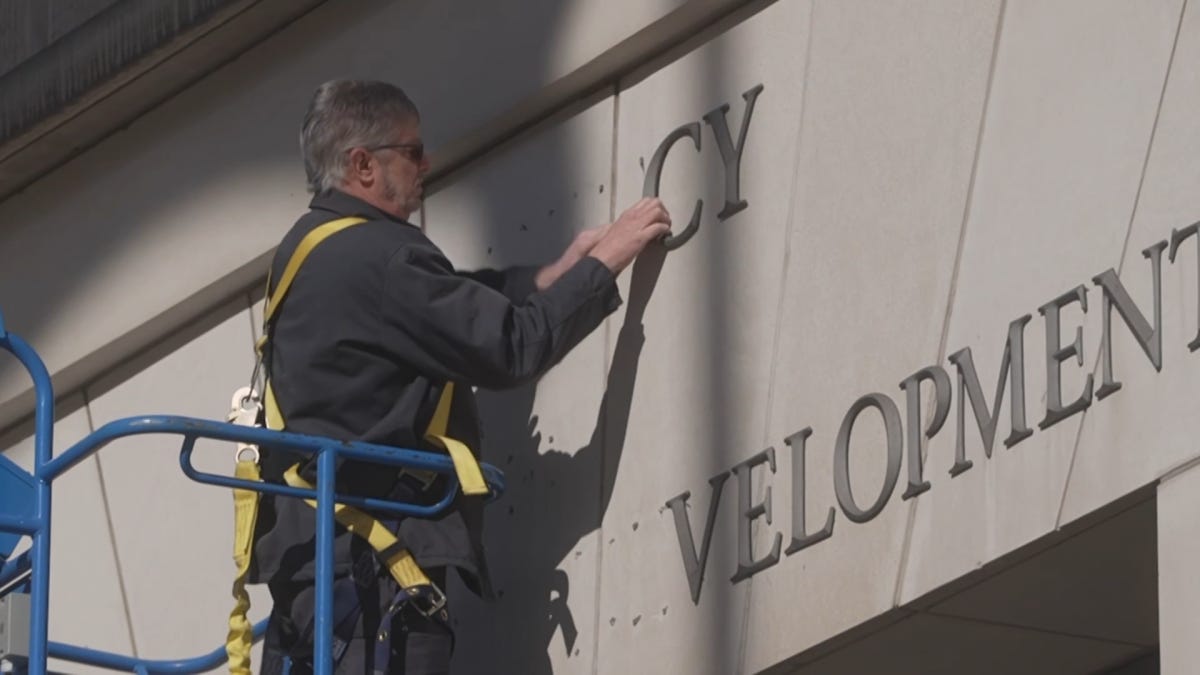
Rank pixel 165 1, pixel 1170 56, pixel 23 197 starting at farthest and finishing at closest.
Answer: pixel 23 197
pixel 165 1
pixel 1170 56

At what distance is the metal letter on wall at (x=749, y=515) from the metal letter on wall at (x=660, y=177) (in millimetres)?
648

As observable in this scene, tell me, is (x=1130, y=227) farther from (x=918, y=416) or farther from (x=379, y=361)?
(x=379, y=361)

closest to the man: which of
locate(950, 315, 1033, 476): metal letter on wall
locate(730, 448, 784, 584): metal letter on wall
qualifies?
locate(730, 448, 784, 584): metal letter on wall

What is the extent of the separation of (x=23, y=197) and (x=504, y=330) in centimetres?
271

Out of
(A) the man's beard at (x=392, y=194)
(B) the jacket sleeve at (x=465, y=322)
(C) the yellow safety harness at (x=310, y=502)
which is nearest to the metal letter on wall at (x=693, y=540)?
(B) the jacket sleeve at (x=465, y=322)

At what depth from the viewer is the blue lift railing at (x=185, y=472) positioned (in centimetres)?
587

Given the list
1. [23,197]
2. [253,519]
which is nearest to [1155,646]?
[253,519]

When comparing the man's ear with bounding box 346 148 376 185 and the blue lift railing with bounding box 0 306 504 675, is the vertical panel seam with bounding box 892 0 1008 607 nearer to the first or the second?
the blue lift railing with bounding box 0 306 504 675

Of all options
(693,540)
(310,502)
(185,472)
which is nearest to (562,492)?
(693,540)

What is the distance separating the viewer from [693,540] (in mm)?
6719

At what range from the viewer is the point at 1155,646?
21.5ft

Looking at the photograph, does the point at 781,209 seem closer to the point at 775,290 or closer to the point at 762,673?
the point at 775,290

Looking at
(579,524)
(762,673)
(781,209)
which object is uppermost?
(781,209)

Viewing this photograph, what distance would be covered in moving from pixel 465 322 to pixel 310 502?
0.56 meters
